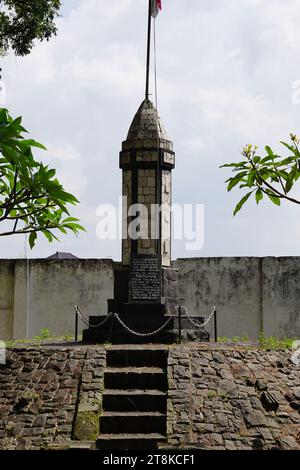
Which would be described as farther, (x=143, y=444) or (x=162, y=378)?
(x=162, y=378)

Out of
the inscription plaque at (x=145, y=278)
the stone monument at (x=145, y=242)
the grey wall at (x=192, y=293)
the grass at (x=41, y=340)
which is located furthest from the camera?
the grey wall at (x=192, y=293)

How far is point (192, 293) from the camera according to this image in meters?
19.5

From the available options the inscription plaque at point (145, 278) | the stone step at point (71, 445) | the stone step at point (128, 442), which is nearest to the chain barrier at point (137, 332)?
the inscription plaque at point (145, 278)

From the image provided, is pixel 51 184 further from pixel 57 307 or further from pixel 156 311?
pixel 57 307

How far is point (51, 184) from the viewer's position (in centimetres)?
945

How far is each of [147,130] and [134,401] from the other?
6.60 meters

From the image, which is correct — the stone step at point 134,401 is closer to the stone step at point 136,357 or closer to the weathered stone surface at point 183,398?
the weathered stone surface at point 183,398

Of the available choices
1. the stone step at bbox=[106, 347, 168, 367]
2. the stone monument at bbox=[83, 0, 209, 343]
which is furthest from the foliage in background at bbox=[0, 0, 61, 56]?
the stone step at bbox=[106, 347, 168, 367]

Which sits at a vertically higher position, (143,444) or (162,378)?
(162,378)

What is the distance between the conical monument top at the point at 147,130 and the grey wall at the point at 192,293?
4983 mm

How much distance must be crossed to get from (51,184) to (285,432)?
4.99m

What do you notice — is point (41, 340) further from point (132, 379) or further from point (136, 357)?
point (132, 379)

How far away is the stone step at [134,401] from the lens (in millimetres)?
11125

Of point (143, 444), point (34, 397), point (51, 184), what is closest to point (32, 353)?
point (34, 397)
